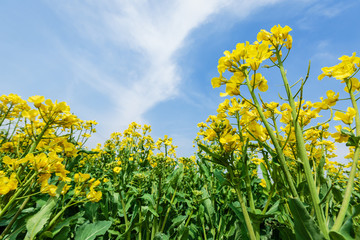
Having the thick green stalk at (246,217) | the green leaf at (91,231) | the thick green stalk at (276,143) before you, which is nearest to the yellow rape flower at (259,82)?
the thick green stalk at (276,143)

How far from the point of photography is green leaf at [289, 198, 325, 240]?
0.81 metres

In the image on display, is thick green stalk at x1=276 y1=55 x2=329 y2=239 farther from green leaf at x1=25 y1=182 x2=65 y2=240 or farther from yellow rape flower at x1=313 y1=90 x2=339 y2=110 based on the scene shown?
green leaf at x1=25 y1=182 x2=65 y2=240

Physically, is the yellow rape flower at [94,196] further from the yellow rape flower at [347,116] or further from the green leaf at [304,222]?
the yellow rape flower at [347,116]

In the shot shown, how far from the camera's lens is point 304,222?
830 millimetres

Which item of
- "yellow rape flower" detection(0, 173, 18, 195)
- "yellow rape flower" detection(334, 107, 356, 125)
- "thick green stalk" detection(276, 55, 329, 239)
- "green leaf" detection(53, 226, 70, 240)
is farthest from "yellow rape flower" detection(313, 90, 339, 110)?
"green leaf" detection(53, 226, 70, 240)

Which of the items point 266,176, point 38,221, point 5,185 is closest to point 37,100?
point 5,185

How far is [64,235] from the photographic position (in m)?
1.70

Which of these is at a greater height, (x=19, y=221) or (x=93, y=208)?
(x=93, y=208)

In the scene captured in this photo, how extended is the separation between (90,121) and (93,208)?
2.29m

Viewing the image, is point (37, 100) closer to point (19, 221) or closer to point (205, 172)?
point (19, 221)

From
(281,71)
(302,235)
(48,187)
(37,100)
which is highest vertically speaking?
(281,71)

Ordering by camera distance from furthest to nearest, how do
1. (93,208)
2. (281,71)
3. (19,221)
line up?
(93,208) < (19,221) < (281,71)

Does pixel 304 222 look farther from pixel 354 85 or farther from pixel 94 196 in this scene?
pixel 94 196

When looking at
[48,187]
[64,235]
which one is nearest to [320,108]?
[48,187]
